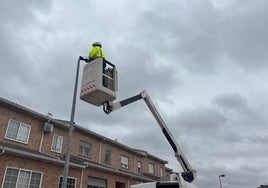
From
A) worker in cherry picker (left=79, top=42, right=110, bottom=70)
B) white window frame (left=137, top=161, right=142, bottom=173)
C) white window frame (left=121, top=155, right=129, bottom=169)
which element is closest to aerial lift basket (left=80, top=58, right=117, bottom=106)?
worker in cherry picker (left=79, top=42, right=110, bottom=70)

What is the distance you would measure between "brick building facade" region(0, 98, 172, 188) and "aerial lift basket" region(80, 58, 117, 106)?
853 centimetres

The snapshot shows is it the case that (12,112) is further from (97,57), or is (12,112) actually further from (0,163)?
(97,57)

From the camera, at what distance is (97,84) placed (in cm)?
750

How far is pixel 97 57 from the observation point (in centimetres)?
836

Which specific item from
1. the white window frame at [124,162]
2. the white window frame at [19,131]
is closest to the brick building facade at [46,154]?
the white window frame at [19,131]

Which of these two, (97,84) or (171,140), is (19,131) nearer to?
(171,140)

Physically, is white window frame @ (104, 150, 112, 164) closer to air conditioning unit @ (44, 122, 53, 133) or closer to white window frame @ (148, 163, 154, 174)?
air conditioning unit @ (44, 122, 53, 133)

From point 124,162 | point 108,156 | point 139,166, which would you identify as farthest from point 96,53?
point 139,166

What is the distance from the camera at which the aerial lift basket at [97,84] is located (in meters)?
7.55

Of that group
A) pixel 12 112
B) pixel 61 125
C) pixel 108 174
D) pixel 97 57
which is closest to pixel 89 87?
pixel 97 57

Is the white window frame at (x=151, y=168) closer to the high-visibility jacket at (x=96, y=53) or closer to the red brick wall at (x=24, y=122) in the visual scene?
the red brick wall at (x=24, y=122)

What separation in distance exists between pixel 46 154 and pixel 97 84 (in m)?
12.2

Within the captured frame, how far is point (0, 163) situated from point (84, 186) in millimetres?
6656

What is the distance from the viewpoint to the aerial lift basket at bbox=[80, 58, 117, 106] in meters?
7.55
